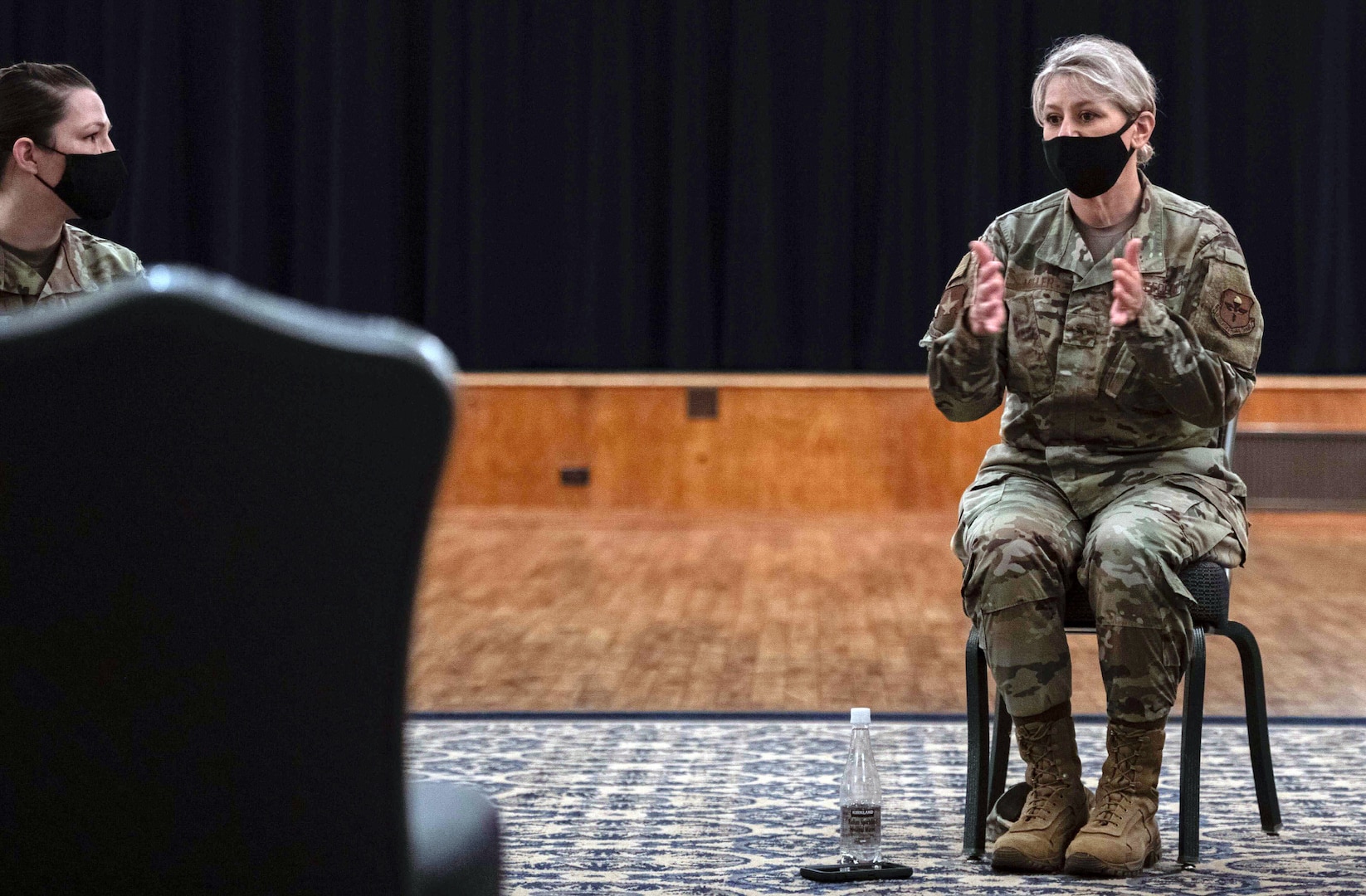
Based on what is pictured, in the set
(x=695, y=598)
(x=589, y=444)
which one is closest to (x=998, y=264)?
(x=695, y=598)

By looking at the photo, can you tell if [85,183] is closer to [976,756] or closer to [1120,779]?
[976,756]

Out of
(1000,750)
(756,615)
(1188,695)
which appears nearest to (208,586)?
(1188,695)

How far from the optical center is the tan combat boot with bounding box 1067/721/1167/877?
2.15 m

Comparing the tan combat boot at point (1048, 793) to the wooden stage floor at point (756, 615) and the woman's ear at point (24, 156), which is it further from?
the woman's ear at point (24, 156)

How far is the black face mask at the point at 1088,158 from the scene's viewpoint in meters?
2.33

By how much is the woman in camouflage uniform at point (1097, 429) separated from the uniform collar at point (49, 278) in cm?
130

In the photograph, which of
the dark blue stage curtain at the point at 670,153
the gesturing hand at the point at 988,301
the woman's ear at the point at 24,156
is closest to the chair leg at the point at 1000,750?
the gesturing hand at the point at 988,301

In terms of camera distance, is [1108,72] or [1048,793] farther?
[1108,72]

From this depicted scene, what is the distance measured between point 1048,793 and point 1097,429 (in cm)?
51

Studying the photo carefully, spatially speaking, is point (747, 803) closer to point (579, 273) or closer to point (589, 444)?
point (589, 444)

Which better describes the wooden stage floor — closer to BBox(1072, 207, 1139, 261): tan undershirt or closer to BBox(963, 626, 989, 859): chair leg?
BBox(963, 626, 989, 859): chair leg

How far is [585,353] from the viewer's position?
22.7ft

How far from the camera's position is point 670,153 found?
6.90 meters

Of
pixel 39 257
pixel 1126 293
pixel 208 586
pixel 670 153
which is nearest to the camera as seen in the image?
pixel 208 586
